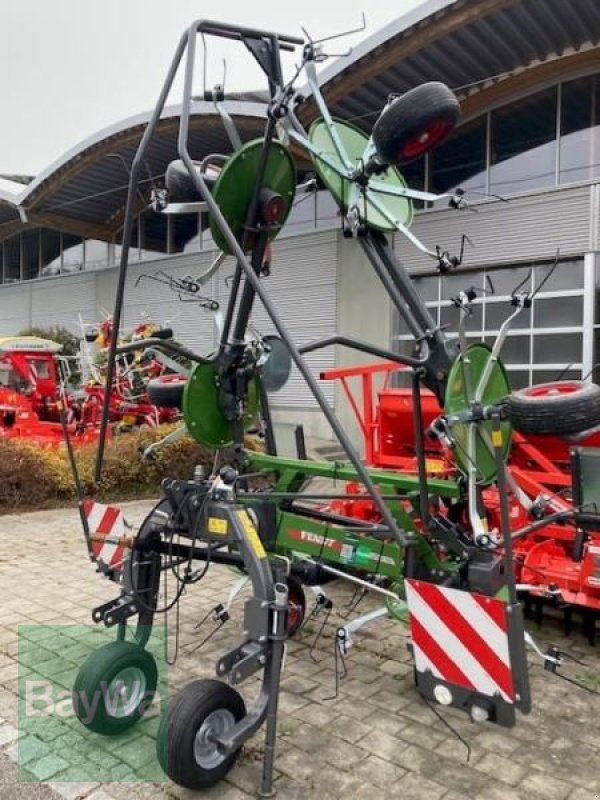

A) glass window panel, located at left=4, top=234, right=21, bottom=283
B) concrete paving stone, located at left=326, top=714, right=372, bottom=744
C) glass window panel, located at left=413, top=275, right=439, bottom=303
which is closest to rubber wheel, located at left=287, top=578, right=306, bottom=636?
concrete paving stone, located at left=326, top=714, right=372, bottom=744

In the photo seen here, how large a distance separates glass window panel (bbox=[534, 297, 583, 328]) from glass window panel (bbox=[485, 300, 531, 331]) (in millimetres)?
182

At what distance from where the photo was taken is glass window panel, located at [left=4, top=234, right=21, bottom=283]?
2417 centimetres

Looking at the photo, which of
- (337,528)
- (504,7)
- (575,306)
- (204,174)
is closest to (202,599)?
(337,528)

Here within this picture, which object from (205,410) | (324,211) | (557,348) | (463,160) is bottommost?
(205,410)

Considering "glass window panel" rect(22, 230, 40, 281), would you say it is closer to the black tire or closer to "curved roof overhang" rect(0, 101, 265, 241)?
"curved roof overhang" rect(0, 101, 265, 241)

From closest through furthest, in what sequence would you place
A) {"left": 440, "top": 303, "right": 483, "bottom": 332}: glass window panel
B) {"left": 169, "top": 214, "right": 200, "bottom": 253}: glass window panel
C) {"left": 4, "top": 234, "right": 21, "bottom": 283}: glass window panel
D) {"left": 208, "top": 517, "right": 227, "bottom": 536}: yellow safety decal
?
{"left": 208, "top": 517, "right": 227, "bottom": 536}: yellow safety decal → {"left": 440, "top": 303, "right": 483, "bottom": 332}: glass window panel → {"left": 169, "top": 214, "right": 200, "bottom": 253}: glass window panel → {"left": 4, "top": 234, "right": 21, "bottom": 283}: glass window panel

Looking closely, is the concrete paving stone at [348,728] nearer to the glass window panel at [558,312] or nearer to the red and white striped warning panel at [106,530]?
the red and white striped warning panel at [106,530]

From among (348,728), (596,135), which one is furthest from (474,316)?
(348,728)

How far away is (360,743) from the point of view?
3.24 metres

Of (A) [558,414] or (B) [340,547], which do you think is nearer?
(A) [558,414]

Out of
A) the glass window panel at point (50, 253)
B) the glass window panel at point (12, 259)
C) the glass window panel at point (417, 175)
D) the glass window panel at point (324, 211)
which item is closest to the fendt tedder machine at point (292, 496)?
the glass window panel at point (417, 175)

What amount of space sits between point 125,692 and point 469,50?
11502mm

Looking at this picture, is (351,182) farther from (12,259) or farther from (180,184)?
(12,259)

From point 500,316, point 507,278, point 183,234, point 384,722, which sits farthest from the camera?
point 183,234
